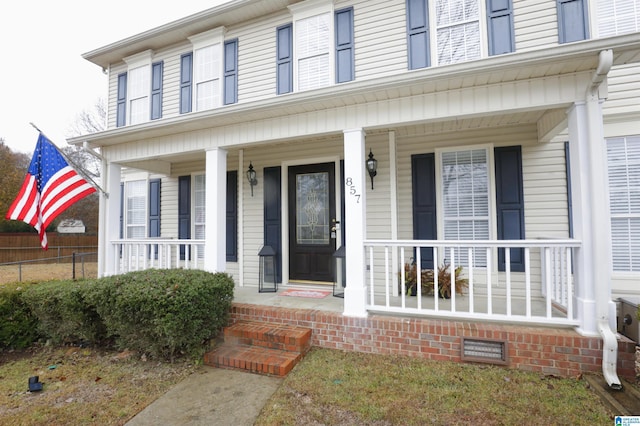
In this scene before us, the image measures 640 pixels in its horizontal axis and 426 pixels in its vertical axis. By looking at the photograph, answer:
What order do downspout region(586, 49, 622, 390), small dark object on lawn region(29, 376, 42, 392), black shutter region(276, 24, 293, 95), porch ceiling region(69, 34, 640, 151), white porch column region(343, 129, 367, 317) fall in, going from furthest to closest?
1. black shutter region(276, 24, 293, 95)
2. white porch column region(343, 129, 367, 317)
3. small dark object on lawn region(29, 376, 42, 392)
4. porch ceiling region(69, 34, 640, 151)
5. downspout region(586, 49, 622, 390)

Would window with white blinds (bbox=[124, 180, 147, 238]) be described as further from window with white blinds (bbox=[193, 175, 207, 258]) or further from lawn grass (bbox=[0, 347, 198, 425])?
lawn grass (bbox=[0, 347, 198, 425])

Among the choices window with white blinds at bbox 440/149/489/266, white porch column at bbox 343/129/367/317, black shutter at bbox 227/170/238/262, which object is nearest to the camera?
white porch column at bbox 343/129/367/317

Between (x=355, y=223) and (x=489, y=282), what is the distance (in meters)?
1.58

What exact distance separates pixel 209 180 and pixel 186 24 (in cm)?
389

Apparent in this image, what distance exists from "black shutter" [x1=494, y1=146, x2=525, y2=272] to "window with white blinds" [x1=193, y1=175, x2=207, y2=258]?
220 inches

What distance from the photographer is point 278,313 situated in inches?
155

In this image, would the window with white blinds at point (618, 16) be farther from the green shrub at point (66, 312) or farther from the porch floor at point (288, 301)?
the green shrub at point (66, 312)

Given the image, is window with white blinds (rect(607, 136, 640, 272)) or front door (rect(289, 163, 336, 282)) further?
front door (rect(289, 163, 336, 282))

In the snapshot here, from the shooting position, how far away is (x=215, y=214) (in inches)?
183

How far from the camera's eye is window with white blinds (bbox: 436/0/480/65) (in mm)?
4727

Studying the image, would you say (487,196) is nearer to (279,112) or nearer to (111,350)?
(279,112)

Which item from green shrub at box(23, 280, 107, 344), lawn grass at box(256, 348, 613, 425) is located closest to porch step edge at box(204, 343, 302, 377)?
lawn grass at box(256, 348, 613, 425)

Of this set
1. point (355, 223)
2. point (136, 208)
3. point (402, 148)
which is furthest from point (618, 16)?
point (136, 208)

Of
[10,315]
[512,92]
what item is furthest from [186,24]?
[512,92]
